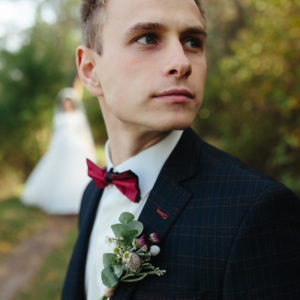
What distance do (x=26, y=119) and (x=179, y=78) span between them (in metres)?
10.4

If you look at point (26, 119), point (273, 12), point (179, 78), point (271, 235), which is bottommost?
point (271, 235)

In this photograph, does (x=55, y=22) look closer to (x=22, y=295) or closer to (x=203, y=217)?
(x=22, y=295)

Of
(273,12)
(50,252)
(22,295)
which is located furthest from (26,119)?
(273,12)

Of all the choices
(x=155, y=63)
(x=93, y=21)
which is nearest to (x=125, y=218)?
(x=155, y=63)

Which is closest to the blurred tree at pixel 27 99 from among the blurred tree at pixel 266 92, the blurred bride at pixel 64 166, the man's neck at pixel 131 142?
the blurred bride at pixel 64 166

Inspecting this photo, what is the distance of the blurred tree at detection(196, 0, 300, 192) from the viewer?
4410 mm

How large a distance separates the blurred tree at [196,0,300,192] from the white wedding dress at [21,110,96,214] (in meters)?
3.66

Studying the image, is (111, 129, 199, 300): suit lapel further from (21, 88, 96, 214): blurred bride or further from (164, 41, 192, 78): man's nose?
(21, 88, 96, 214): blurred bride

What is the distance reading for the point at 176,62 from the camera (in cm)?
132

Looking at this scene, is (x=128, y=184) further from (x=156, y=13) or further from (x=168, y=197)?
(x=156, y=13)

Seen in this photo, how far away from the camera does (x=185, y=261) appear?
4.25 feet

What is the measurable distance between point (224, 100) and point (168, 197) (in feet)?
20.7

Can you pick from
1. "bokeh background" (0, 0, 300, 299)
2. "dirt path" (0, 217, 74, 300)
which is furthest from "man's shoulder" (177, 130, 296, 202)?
"dirt path" (0, 217, 74, 300)

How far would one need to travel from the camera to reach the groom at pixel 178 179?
3.93ft
